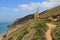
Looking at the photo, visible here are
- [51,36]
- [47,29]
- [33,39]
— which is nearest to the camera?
[33,39]

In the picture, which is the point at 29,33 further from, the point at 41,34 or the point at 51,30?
the point at 51,30

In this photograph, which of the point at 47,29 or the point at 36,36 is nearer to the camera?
the point at 36,36

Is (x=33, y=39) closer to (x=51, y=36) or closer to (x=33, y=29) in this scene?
(x=33, y=29)

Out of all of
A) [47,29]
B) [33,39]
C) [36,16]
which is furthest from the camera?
[36,16]

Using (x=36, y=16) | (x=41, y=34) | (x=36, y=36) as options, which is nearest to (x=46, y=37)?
(x=41, y=34)

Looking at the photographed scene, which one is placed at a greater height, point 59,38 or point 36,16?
point 36,16

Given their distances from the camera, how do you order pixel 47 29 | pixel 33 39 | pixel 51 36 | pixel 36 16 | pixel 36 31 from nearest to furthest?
pixel 33 39
pixel 36 31
pixel 51 36
pixel 47 29
pixel 36 16

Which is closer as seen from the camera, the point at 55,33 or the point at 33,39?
the point at 33,39

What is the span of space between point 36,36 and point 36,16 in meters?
17.0

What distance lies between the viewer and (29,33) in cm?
2930

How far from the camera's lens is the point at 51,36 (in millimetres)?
32219

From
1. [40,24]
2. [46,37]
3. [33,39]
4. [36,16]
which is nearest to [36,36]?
[33,39]

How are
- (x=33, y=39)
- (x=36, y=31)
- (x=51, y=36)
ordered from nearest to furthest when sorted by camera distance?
(x=33, y=39)
(x=36, y=31)
(x=51, y=36)

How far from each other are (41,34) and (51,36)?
98.9 inches
